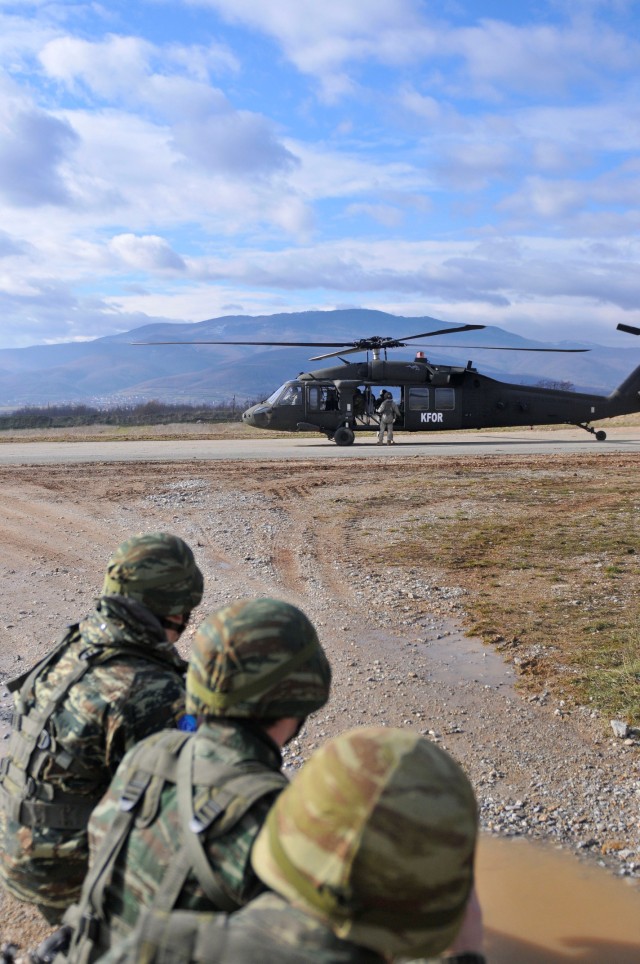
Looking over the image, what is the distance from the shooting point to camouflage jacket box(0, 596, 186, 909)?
2.69m

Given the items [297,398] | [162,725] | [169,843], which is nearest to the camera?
[169,843]

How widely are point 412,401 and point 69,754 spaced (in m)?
21.9

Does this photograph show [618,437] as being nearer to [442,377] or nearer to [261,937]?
[442,377]

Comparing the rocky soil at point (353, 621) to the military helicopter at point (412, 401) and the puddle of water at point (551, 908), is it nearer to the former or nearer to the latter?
the puddle of water at point (551, 908)

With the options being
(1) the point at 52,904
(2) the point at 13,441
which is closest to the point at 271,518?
(1) the point at 52,904

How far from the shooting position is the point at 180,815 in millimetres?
1858

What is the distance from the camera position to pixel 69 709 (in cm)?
275

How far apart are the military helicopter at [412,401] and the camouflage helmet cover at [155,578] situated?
776 inches

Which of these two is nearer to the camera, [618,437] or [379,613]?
[379,613]

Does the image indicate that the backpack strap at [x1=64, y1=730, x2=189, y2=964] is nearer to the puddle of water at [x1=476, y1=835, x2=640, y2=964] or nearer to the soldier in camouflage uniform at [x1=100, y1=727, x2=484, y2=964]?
the soldier in camouflage uniform at [x1=100, y1=727, x2=484, y2=964]

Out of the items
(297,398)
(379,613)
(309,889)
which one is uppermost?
(297,398)

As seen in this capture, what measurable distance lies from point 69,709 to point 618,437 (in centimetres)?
2599

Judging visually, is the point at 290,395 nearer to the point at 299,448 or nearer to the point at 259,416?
the point at 259,416

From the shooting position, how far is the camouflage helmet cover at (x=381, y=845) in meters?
1.37
